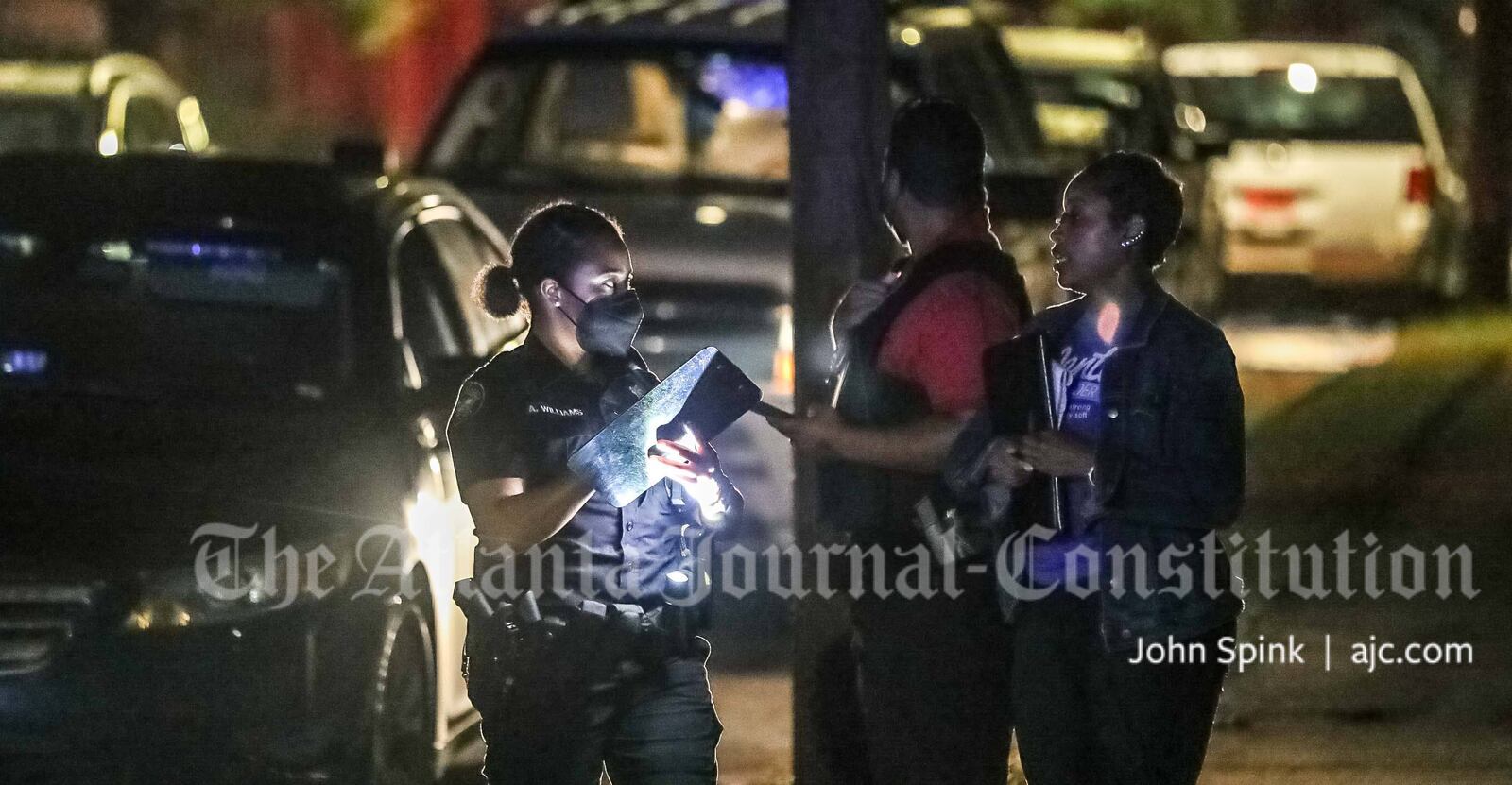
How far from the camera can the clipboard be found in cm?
466

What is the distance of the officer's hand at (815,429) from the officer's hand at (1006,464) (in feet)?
1.08

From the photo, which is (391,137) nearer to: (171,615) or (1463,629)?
(1463,629)

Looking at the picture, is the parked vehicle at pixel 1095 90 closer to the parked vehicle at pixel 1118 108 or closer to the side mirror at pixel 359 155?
the parked vehicle at pixel 1118 108

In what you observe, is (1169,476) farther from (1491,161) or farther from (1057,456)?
(1491,161)

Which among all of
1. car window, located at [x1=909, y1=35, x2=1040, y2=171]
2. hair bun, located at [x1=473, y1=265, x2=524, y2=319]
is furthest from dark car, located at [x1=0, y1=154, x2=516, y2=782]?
car window, located at [x1=909, y1=35, x2=1040, y2=171]

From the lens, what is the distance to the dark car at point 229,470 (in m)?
5.95

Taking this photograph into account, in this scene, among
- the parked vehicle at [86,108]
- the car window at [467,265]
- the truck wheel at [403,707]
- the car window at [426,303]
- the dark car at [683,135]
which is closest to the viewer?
the truck wheel at [403,707]

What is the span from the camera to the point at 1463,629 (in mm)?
8961

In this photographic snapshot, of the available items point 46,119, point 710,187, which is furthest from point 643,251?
point 46,119

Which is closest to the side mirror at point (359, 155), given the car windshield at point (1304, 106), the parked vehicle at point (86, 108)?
the parked vehicle at point (86, 108)

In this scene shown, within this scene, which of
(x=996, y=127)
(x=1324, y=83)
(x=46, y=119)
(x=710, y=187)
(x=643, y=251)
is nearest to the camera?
(x=643, y=251)

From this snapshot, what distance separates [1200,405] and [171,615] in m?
2.38

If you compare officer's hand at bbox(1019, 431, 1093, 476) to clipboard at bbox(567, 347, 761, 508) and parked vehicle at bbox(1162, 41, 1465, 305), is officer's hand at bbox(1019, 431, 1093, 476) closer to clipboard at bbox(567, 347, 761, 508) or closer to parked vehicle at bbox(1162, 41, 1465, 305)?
clipboard at bbox(567, 347, 761, 508)

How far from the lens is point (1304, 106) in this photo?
21.9 meters
